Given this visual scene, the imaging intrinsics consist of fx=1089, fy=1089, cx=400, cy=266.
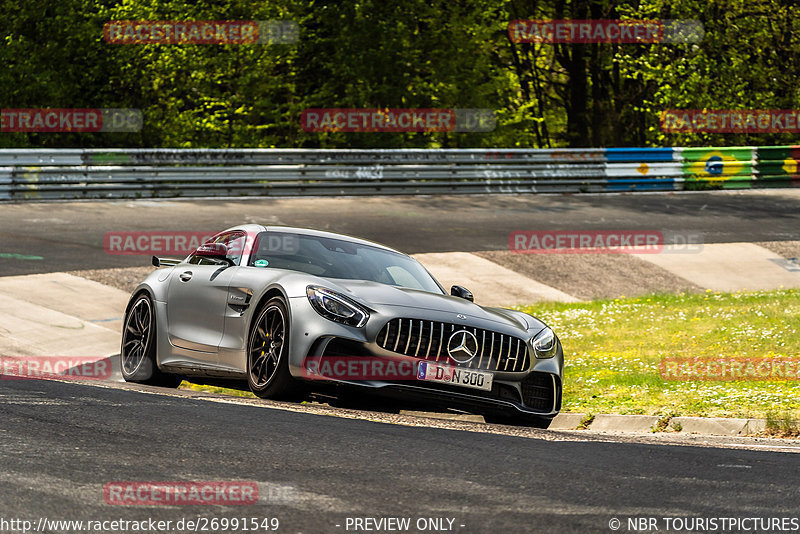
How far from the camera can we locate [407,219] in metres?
22.7

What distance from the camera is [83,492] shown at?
187 inches

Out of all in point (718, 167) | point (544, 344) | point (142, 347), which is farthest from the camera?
point (718, 167)

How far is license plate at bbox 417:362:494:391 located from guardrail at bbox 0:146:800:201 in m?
16.7

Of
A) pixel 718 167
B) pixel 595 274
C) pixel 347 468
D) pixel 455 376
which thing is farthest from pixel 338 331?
pixel 718 167

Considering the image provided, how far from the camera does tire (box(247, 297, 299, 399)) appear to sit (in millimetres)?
7684

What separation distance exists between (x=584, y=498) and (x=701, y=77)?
2839 cm

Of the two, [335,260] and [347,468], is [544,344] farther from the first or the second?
[347,468]

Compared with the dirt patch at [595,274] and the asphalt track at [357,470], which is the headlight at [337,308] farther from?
the dirt patch at [595,274]

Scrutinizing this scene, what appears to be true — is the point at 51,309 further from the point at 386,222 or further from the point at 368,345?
the point at 386,222

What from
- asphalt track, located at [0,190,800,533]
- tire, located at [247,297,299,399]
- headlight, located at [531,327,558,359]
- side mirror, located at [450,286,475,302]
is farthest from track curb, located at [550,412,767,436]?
tire, located at [247,297,299,399]

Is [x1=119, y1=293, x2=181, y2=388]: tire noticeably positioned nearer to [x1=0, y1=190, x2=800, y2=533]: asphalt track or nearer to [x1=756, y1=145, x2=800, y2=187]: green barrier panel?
[x1=0, y1=190, x2=800, y2=533]: asphalt track

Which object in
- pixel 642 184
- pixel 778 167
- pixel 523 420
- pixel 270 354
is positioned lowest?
pixel 642 184

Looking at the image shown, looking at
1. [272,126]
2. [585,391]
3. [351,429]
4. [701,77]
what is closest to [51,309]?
[585,391]

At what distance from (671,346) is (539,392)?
14.0 ft
